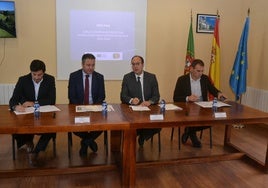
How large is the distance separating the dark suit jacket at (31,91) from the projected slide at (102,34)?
1.53 metres

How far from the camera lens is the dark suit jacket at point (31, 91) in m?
3.13

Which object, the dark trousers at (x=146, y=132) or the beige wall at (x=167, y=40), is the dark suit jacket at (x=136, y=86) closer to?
the dark trousers at (x=146, y=132)

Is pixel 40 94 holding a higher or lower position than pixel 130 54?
lower

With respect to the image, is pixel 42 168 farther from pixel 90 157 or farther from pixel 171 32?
pixel 171 32

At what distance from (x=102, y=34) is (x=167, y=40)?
3.91 feet

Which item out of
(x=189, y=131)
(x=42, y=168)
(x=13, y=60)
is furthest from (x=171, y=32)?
(x=42, y=168)

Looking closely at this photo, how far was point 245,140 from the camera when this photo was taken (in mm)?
4152

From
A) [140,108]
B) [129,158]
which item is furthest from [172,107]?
[129,158]

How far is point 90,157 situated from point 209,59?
3.16m

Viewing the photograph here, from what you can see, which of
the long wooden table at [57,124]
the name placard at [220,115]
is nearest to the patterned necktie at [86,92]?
the long wooden table at [57,124]

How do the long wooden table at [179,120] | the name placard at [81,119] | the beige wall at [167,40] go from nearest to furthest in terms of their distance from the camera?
the name placard at [81,119]
the long wooden table at [179,120]
the beige wall at [167,40]

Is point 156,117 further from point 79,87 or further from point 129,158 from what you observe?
point 79,87

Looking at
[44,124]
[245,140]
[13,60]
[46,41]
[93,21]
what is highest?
[93,21]

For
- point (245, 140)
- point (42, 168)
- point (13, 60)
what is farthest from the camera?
point (13, 60)
